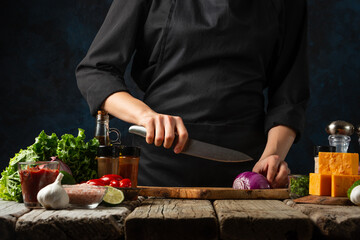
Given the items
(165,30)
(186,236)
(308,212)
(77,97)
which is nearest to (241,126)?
(165,30)

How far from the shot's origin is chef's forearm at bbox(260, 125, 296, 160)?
5.42 ft

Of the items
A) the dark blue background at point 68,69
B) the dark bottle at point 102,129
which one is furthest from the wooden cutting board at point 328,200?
the dark blue background at point 68,69

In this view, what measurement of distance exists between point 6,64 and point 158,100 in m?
2.63

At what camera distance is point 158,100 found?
1.75m

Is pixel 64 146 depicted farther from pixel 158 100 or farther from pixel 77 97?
pixel 77 97

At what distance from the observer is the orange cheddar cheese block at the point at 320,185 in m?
1.21

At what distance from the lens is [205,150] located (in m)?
1.42

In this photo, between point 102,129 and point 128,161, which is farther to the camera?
point 102,129

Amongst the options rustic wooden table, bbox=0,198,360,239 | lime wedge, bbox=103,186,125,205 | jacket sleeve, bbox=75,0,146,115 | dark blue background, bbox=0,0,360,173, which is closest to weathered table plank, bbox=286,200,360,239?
rustic wooden table, bbox=0,198,360,239

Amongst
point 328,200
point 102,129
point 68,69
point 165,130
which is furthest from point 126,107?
point 68,69

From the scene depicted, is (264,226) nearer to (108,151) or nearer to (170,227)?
(170,227)

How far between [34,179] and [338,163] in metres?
0.80

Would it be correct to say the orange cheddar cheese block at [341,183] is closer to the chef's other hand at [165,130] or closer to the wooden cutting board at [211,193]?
the wooden cutting board at [211,193]

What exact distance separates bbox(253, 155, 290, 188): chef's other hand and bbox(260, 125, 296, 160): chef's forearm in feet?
0.34
